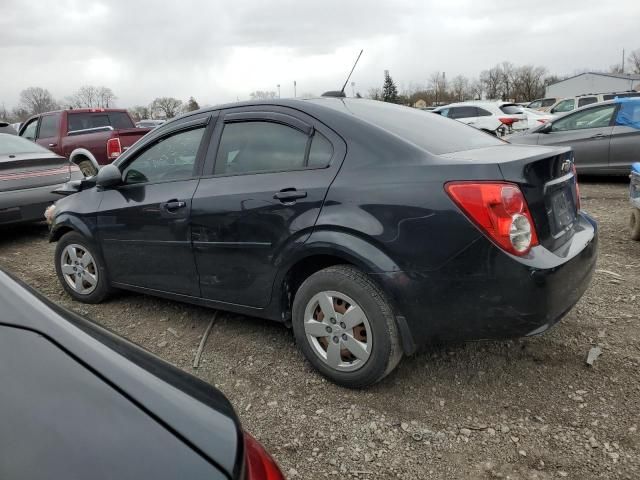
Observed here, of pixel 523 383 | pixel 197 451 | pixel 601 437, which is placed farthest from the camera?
pixel 523 383

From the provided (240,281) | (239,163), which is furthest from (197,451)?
(239,163)

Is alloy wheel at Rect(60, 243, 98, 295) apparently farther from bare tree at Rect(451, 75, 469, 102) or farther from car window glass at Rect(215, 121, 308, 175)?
bare tree at Rect(451, 75, 469, 102)

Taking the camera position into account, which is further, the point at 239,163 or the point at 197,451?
the point at 239,163

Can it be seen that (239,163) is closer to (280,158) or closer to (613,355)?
(280,158)

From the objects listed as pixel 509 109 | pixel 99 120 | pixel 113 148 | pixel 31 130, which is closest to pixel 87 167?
pixel 113 148

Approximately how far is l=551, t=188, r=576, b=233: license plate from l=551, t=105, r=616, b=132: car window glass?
6.61m

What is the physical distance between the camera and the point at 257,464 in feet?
3.70

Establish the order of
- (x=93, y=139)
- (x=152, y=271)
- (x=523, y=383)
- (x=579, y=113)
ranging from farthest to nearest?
(x=93, y=139), (x=579, y=113), (x=152, y=271), (x=523, y=383)

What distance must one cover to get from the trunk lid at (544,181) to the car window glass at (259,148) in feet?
2.95

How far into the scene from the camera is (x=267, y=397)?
276 centimetres

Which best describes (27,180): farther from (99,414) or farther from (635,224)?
(635,224)

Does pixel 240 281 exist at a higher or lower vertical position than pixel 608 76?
lower

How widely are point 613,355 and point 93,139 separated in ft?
32.2

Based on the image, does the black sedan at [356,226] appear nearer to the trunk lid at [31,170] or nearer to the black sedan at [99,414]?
the black sedan at [99,414]
